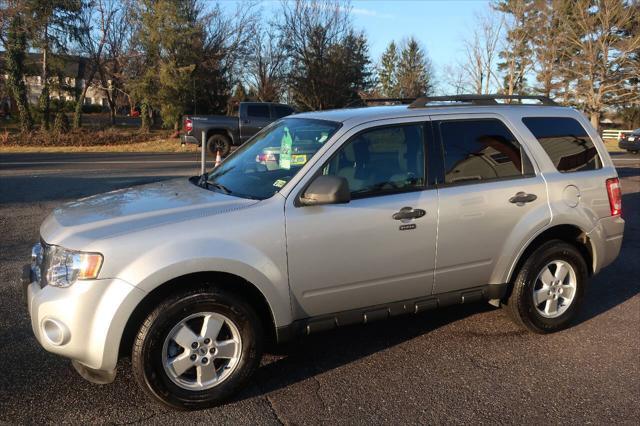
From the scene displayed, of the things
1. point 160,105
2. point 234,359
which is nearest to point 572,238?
point 234,359

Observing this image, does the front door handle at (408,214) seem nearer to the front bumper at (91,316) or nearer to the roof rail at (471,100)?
the roof rail at (471,100)

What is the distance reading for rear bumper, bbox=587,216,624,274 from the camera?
4750 millimetres

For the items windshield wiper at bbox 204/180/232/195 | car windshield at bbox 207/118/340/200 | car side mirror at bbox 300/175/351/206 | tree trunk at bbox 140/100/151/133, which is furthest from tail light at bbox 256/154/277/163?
tree trunk at bbox 140/100/151/133

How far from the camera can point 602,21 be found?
41969 mm

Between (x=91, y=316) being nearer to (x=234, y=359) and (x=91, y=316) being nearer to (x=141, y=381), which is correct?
(x=141, y=381)

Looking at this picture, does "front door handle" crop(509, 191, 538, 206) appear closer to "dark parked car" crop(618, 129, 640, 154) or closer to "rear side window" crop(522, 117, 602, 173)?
"rear side window" crop(522, 117, 602, 173)

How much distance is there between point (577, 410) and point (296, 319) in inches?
71.6

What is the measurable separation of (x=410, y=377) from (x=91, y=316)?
2081 mm

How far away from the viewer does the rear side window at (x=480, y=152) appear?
422 cm

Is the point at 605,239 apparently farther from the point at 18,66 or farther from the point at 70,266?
the point at 18,66

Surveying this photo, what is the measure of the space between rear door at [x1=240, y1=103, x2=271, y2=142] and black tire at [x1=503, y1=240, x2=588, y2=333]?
1578cm

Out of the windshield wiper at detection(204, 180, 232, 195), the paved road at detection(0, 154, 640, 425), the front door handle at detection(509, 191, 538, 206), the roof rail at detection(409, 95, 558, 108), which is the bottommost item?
the paved road at detection(0, 154, 640, 425)

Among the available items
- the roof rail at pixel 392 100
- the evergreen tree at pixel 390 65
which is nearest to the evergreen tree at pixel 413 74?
the evergreen tree at pixel 390 65

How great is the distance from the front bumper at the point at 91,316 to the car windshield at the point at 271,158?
107 centimetres
